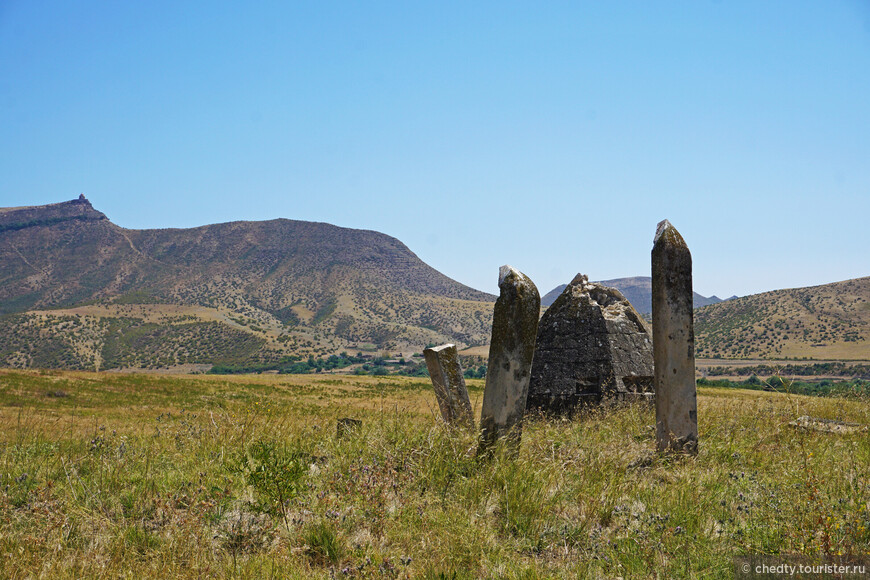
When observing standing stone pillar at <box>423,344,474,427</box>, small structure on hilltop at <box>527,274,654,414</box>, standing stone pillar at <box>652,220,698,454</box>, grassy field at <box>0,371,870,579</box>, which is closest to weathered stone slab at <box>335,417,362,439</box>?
grassy field at <box>0,371,870,579</box>

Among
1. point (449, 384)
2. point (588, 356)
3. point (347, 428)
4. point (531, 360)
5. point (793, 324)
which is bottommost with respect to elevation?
point (347, 428)

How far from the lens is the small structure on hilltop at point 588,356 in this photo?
30.9 ft

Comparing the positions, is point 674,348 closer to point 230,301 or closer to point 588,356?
point 588,356

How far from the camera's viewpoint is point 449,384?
6418mm

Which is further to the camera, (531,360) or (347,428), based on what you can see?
(347,428)

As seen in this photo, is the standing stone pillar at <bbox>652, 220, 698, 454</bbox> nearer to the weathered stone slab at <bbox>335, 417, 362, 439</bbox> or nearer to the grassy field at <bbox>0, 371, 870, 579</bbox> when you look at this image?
the grassy field at <bbox>0, 371, 870, 579</bbox>

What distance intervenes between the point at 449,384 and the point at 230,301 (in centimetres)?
16094

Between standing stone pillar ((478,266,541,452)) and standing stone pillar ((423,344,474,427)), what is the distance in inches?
31.8

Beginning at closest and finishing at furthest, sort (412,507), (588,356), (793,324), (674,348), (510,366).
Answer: (412,507) → (510,366) → (674,348) → (588,356) → (793,324)

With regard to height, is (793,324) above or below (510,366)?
above

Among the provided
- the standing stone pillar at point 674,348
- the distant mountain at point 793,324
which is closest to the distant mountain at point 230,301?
the distant mountain at point 793,324

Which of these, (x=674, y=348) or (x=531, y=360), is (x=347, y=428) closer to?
(x=531, y=360)

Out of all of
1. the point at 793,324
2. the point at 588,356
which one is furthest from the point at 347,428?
the point at 793,324

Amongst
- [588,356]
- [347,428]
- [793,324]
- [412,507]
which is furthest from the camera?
[793,324]
